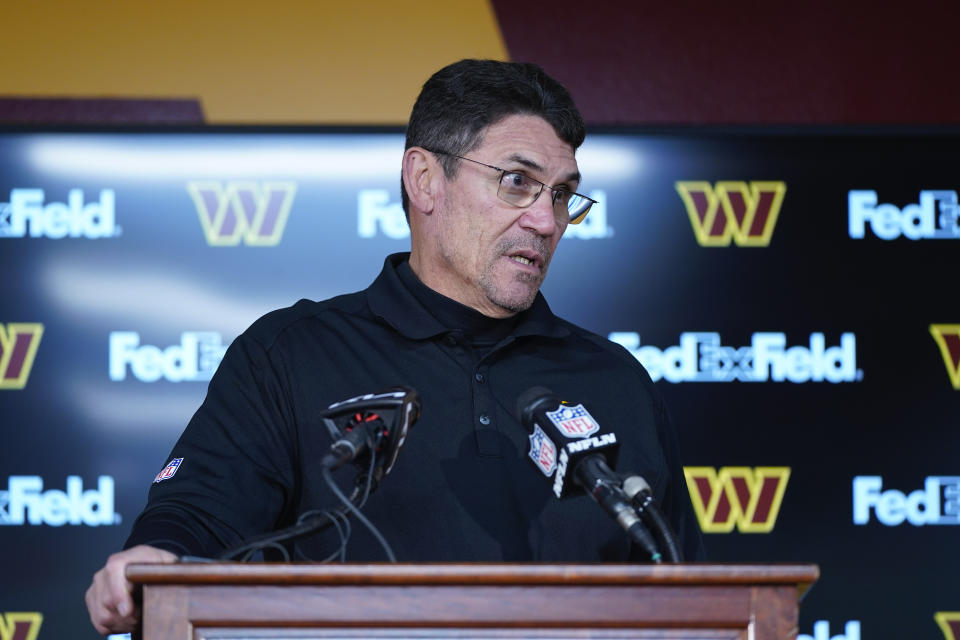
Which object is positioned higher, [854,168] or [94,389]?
[854,168]

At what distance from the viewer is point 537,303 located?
191 centimetres

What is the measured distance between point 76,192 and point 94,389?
0.46 m

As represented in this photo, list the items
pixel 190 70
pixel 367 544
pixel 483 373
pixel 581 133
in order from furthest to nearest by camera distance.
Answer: pixel 190 70 < pixel 581 133 < pixel 483 373 < pixel 367 544

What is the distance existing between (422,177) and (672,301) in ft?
3.23

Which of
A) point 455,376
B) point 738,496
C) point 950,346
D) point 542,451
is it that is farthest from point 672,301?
point 542,451


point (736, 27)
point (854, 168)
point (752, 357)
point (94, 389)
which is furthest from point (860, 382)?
point (94, 389)

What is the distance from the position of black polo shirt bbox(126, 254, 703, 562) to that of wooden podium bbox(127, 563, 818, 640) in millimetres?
459

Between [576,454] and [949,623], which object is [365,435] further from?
[949,623]

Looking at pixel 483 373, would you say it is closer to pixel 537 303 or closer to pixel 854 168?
pixel 537 303

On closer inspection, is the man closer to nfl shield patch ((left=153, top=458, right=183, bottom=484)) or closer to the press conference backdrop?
nfl shield patch ((left=153, top=458, right=183, bottom=484))

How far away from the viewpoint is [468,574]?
100cm

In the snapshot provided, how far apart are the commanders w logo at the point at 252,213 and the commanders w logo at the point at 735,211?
948mm

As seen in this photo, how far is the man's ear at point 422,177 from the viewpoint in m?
1.90

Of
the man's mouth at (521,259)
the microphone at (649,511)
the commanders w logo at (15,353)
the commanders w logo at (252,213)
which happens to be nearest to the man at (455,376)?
the man's mouth at (521,259)
